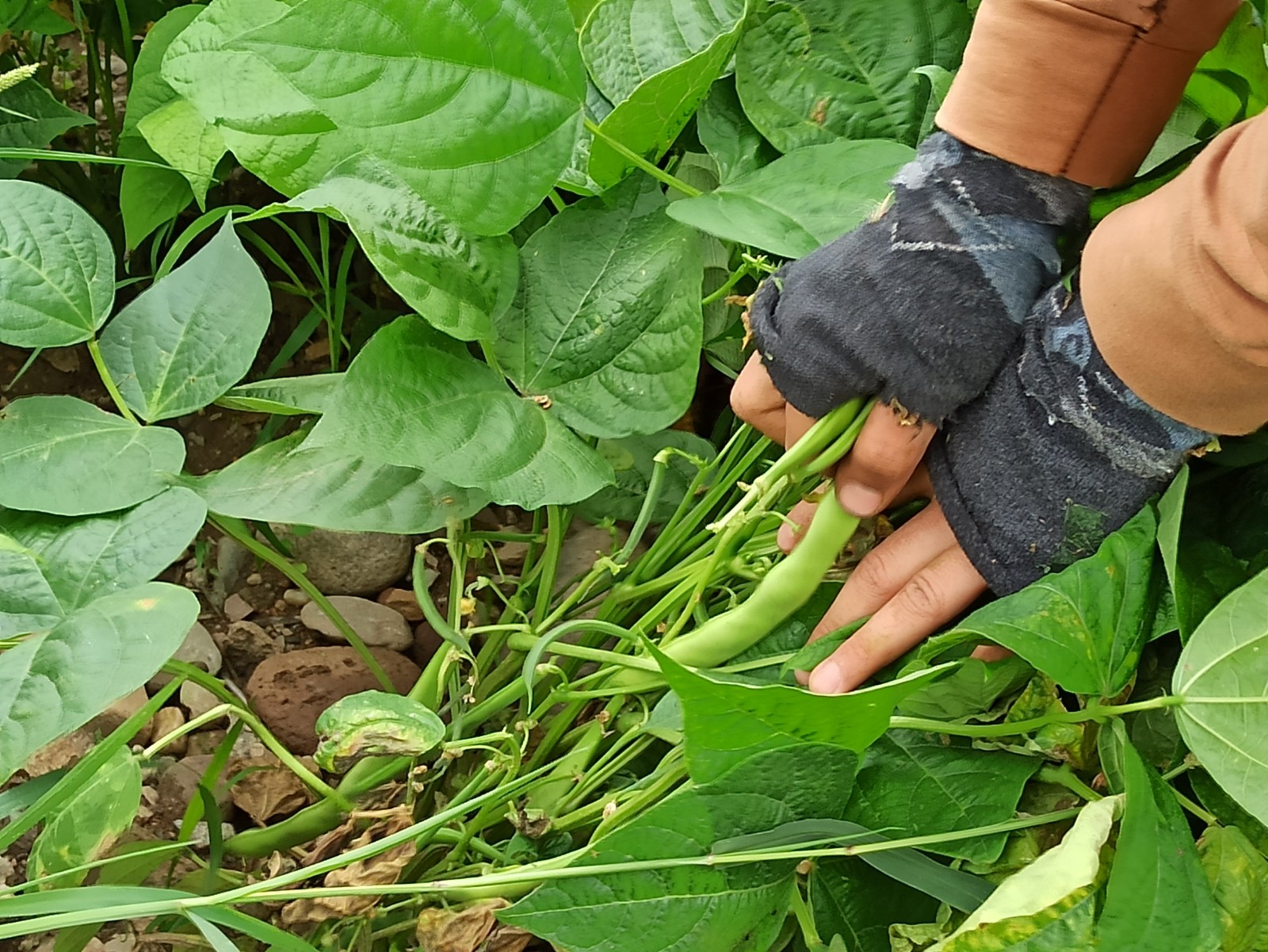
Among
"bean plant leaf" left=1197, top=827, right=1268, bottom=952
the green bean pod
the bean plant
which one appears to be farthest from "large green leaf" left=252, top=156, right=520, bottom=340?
"bean plant leaf" left=1197, top=827, right=1268, bottom=952

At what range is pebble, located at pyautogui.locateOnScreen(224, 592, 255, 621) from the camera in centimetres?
83

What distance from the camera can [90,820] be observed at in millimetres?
501

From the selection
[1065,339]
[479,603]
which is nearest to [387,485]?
[479,603]

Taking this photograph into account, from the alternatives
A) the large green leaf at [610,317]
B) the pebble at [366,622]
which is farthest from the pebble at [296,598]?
the large green leaf at [610,317]

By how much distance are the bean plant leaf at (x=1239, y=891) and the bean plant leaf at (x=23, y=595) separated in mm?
577

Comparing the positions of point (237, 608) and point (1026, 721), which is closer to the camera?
point (1026, 721)

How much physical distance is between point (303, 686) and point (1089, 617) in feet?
1.82

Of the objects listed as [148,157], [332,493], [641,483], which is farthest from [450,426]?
[148,157]

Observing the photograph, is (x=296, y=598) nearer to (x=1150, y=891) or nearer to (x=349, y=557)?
(x=349, y=557)

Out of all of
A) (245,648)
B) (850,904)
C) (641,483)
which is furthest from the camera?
(245,648)

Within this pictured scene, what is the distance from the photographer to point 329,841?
569mm

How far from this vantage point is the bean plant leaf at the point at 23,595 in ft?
1.69

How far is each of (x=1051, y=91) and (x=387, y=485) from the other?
42 cm

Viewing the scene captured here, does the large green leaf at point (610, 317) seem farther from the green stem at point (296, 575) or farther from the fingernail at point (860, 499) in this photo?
the green stem at point (296, 575)
